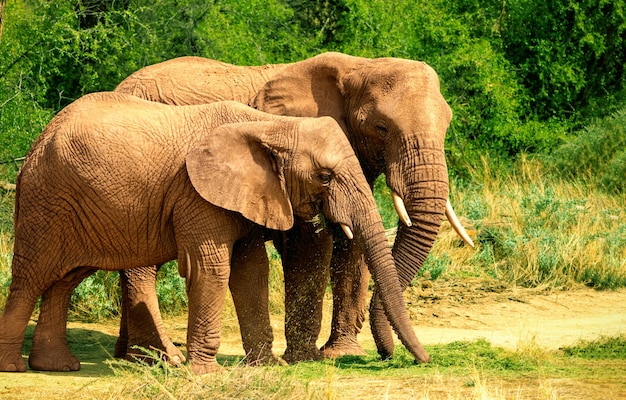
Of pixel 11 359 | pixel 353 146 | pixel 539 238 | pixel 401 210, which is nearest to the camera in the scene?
pixel 401 210

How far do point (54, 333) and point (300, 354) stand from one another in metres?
2.04

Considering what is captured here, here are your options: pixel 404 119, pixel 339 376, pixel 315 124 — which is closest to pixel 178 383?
pixel 339 376

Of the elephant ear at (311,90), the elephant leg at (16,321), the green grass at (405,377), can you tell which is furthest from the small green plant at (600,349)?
the elephant leg at (16,321)

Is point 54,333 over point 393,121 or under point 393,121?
under

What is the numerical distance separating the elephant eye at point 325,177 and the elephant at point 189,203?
0.04 ft

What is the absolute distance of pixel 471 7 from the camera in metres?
19.8

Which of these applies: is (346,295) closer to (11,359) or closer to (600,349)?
(600,349)

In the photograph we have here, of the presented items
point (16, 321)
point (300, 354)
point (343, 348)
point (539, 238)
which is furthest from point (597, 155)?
point (16, 321)

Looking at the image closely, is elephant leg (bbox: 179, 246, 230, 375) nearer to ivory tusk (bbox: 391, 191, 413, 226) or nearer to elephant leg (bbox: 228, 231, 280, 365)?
elephant leg (bbox: 228, 231, 280, 365)

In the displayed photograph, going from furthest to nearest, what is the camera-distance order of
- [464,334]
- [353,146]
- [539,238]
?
[539,238] < [464,334] < [353,146]

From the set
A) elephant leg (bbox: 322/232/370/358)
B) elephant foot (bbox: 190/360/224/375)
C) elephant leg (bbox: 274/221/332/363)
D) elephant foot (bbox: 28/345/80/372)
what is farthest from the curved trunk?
elephant foot (bbox: 28/345/80/372)

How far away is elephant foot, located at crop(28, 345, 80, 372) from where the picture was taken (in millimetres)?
9828

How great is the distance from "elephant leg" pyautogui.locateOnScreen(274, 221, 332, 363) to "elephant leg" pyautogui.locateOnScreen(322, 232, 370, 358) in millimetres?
421

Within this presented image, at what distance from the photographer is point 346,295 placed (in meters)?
10.7
